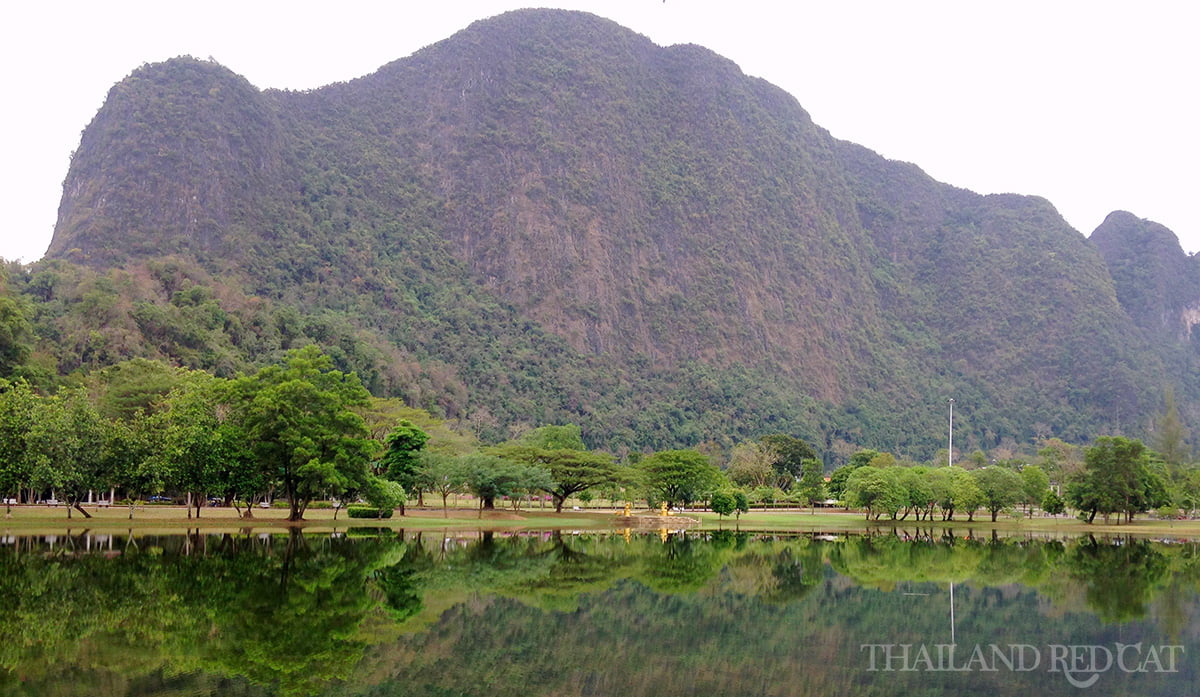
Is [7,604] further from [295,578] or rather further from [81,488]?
[81,488]

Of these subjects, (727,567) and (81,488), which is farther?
(81,488)

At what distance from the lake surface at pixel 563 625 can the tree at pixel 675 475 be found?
117 ft

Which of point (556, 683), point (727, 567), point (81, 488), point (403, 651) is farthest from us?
point (81, 488)

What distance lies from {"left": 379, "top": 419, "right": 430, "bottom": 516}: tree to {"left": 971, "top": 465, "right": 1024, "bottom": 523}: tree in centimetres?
4179

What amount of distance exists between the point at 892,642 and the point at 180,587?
17635mm

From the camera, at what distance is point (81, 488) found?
51.1 meters

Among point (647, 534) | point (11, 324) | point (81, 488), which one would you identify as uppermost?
point (11, 324)

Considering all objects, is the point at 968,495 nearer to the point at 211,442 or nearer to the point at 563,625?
the point at 211,442

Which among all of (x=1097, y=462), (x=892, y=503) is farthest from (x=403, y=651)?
(x=1097, y=462)

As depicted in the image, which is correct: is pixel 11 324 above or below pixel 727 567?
above

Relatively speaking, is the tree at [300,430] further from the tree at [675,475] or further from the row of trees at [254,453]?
the tree at [675,475]

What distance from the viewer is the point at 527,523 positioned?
65.8 meters

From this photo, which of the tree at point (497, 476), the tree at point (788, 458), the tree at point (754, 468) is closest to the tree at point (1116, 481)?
the tree at point (754, 468)

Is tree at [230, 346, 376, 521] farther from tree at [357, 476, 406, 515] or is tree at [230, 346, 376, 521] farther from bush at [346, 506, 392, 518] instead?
bush at [346, 506, 392, 518]
